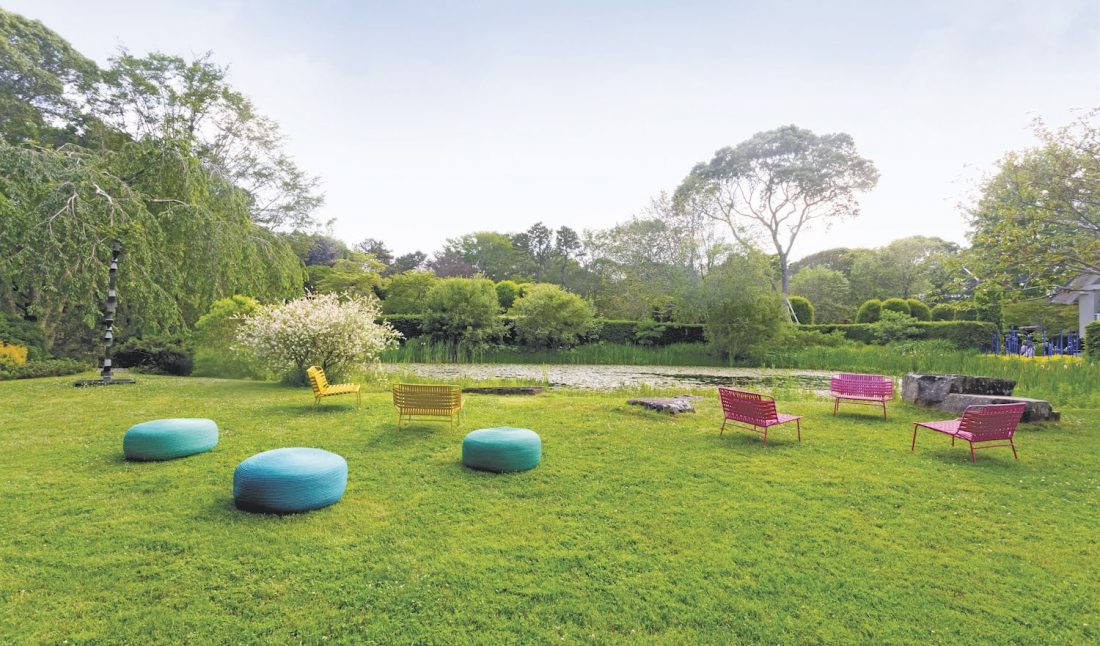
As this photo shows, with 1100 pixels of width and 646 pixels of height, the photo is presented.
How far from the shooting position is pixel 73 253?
10.1 m

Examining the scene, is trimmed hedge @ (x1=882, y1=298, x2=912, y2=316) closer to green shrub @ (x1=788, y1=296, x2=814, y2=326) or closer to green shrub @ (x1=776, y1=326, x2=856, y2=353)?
green shrub @ (x1=788, y1=296, x2=814, y2=326)

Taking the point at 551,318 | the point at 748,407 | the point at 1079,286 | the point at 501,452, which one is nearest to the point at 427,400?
the point at 501,452

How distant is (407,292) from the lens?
90.6ft

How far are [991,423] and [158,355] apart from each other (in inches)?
714

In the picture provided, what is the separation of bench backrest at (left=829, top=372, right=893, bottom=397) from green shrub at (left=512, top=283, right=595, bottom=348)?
12.4 meters

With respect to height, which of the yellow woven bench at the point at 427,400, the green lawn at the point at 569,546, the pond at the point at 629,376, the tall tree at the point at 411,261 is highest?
the tall tree at the point at 411,261

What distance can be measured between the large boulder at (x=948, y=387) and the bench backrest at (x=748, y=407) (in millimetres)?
4440

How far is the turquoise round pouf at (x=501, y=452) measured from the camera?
5082mm

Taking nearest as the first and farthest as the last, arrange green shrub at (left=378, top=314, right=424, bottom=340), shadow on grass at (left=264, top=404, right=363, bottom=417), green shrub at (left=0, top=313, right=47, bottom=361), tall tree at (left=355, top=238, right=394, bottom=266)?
shadow on grass at (left=264, top=404, right=363, bottom=417) → green shrub at (left=0, top=313, right=47, bottom=361) → green shrub at (left=378, top=314, right=424, bottom=340) → tall tree at (left=355, top=238, right=394, bottom=266)

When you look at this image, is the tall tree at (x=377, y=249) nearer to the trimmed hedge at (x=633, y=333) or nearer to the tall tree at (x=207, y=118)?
the tall tree at (x=207, y=118)

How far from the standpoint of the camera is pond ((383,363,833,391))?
496 inches

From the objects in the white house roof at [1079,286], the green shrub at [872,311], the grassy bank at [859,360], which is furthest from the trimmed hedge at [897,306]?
the grassy bank at [859,360]

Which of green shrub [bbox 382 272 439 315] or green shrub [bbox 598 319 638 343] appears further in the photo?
green shrub [bbox 382 272 439 315]

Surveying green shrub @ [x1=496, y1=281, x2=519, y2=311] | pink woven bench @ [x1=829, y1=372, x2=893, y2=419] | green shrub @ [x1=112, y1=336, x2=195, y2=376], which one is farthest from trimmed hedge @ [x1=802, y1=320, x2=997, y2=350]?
green shrub @ [x1=112, y1=336, x2=195, y2=376]
